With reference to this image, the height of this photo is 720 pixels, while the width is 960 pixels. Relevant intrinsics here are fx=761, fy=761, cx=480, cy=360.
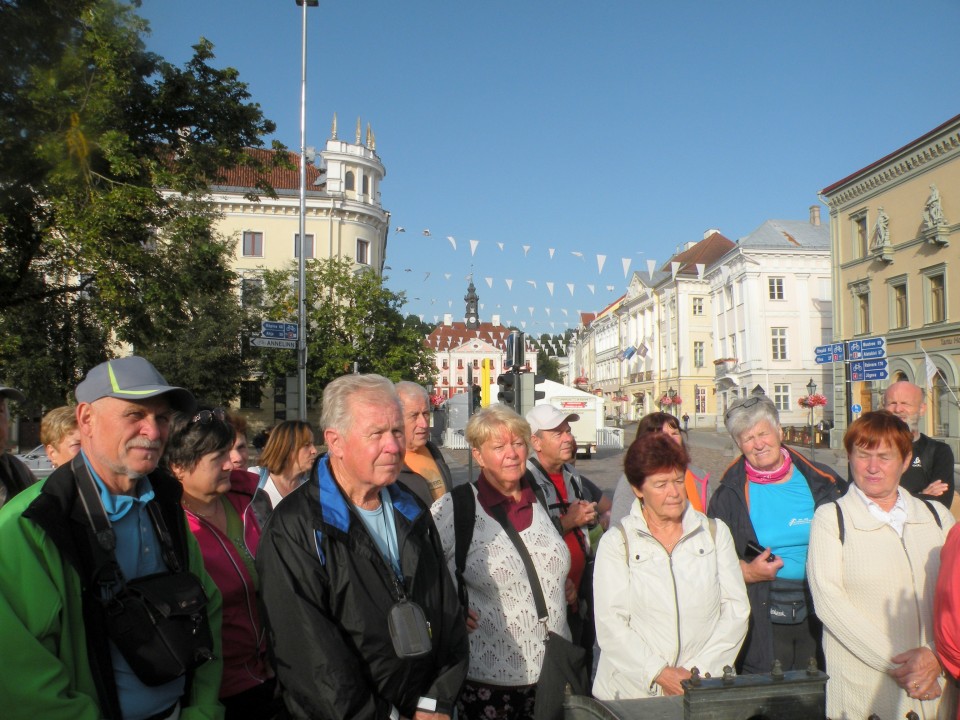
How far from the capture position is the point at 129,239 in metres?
12.6

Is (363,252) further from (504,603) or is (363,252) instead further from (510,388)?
(504,603)

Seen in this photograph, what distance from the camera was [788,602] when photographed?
3.92 m

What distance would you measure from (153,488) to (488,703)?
1.74m

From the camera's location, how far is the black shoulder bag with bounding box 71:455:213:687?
2.27 meters

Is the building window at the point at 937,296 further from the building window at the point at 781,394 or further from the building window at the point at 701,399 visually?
the building window at the point at 701,399

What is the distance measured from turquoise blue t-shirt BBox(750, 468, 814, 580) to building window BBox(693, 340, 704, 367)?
2661 inches

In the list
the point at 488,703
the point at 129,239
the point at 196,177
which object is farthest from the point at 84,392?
the point at 196,177

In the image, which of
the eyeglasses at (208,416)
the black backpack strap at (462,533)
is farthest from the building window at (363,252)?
the black backpack strap at (462,533)

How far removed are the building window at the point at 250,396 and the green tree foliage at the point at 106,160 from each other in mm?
25284

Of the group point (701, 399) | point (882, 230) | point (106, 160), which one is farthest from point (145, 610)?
point (701, 399)

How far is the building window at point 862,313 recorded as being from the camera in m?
37.1

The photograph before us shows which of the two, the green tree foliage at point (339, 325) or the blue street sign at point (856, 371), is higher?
the green tree foliage at point (339, 325)

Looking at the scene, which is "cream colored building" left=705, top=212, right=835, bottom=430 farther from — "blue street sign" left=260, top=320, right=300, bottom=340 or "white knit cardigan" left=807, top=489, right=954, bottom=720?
"white knit cardigan" left=807, top=489, right=954, bottom=720

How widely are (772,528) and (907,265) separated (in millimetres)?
34746
